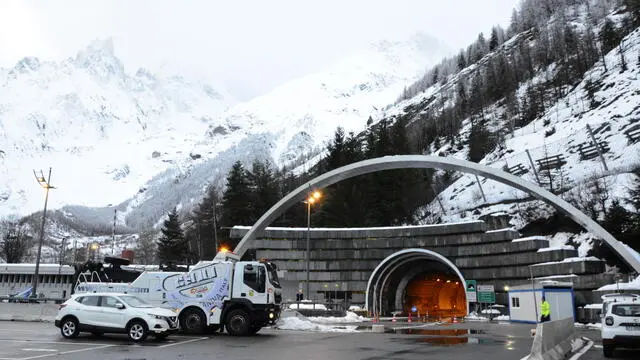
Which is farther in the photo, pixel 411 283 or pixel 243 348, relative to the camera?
pixel 411 283

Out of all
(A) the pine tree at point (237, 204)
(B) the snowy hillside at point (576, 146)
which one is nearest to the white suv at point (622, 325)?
(B) the snowy hillside at point (576, 146)

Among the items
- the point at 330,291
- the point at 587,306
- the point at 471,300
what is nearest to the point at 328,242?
the point at 330,291

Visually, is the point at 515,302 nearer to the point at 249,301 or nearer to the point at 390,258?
the point at 390,258

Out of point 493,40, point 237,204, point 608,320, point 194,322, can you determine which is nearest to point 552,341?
point 608,320

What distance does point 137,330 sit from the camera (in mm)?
18422

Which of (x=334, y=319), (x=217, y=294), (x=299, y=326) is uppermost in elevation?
(x=217, y=294)

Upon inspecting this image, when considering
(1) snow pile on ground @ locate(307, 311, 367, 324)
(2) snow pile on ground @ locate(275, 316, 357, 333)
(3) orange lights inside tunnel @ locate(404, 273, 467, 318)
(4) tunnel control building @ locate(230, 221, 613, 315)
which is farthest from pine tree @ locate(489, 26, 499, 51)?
(2) snow pile on ground @ locate(275, 316, 357, 333)

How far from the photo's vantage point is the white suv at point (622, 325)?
15367mm

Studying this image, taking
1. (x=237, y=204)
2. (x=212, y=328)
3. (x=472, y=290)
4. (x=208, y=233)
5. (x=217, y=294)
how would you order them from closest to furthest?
(x=217, y=294), (x=212, y=328), (x=472, y=290), (x=237, y=204), (x=208, y=233)

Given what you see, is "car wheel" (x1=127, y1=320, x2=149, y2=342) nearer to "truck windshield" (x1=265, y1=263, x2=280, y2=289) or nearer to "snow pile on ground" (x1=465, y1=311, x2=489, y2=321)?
"truck windshield" (x1=265, y1=263, x2=280, y2=289)

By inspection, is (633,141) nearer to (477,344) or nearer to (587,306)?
(587,306)

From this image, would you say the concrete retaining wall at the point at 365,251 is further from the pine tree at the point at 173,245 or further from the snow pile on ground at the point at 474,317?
the pine tree at the point at 173,245

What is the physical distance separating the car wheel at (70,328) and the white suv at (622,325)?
17.4 metres

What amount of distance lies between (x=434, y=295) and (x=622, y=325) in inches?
2309
